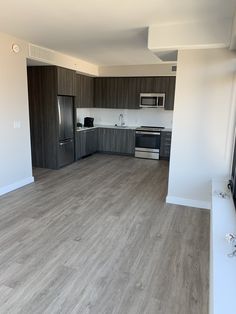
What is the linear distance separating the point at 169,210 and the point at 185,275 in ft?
4.78

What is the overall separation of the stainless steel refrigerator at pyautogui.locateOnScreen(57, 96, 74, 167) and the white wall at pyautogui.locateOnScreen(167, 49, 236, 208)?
2901 mm

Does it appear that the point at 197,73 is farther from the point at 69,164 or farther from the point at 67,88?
the point at 69,164

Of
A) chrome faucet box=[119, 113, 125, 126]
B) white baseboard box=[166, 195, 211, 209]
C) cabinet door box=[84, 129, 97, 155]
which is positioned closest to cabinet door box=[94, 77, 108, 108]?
chrome faucet box=[119, 113, 125, 126]

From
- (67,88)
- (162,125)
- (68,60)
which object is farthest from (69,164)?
(162,125)

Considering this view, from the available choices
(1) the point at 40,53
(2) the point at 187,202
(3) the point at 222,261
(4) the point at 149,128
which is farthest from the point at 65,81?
(3) the point at 222,261

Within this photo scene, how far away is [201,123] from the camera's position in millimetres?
3580

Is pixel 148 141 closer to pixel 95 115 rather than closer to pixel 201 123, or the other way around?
pixel 95 115

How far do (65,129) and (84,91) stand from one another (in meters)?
1.63

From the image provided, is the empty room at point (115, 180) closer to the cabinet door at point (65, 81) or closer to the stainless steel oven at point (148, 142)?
the cabinet door at point (65, 81)

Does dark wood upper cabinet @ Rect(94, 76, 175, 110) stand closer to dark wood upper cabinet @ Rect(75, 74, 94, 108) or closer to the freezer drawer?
dark wood upper cabinet @ Rect(75, 74, 94, 108)

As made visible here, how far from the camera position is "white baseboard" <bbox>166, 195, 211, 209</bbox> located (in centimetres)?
380

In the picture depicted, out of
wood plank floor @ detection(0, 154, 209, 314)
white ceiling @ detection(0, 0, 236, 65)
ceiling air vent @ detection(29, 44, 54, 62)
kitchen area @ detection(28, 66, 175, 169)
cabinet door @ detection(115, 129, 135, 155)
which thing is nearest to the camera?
wood plank floor @ detection(0, 154, 209, 314)

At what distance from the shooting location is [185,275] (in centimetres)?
229

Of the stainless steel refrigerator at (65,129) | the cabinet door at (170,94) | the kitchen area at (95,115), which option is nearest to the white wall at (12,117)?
the kitchen area at (95,115)
